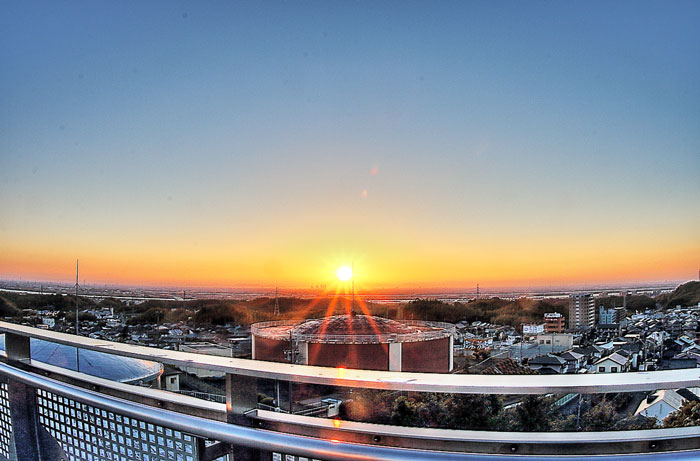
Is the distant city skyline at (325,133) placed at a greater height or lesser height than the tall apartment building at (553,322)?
greater

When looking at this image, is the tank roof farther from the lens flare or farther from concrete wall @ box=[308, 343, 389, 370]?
the lens flare

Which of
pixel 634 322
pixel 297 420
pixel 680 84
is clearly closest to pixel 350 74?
pixel 297 420

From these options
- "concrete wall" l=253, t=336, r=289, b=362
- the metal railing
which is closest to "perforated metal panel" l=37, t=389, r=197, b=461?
the metal railing

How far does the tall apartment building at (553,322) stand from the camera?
31.1ft

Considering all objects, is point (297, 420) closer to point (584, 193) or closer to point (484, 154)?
point (484, 154)

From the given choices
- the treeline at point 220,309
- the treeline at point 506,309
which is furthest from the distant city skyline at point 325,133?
the treeline at point 506,309

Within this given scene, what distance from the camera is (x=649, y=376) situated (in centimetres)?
65

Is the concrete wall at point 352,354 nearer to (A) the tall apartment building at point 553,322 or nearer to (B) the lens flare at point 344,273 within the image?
(A) the tall apartment building at point 553,322

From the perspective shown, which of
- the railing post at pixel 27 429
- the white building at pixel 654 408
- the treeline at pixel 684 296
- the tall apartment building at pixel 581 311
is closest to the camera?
the railing post at pixel 27 429

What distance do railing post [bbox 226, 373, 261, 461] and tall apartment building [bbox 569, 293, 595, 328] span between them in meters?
9.41

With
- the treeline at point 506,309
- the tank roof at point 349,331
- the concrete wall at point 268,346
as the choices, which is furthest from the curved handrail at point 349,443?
the concrete wall at point 268,346

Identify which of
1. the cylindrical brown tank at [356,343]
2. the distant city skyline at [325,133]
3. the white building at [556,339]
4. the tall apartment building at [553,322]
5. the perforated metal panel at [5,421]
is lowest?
the cylindrical brown tank at [356,343]

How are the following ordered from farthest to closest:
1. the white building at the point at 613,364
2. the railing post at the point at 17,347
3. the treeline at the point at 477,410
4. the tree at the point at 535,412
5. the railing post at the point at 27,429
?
the tree at the point at 535,412
the white building at the point at 613,364
the treeline at the point at 477,410
the railing post at the point at 17,347
the railing post at the point at 27,429

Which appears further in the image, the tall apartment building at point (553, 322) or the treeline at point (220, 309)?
the tall apartment building at point (553, 322)
